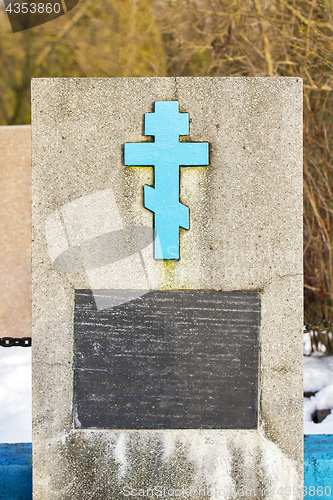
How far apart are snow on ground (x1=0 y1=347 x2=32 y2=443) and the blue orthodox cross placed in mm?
1860

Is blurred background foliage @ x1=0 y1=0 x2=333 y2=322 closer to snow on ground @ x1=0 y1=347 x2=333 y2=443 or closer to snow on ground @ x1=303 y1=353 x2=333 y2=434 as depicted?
snow on ground @ x1=303 y1=353 x2=333 y2=434

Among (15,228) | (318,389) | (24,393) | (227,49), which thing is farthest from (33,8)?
(318,389)

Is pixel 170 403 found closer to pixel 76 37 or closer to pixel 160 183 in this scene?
pixel 160 183

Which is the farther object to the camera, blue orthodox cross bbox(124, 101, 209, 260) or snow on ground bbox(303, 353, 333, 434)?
snow on ground bbox(303, 353, 333, 434)

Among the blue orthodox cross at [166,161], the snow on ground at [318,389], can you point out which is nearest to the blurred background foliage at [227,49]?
the snow on ground at [318,389]

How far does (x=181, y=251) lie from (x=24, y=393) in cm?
246

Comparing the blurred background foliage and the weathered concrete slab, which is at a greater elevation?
the blurred background foliage

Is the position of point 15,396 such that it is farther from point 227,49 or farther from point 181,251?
point 227,49

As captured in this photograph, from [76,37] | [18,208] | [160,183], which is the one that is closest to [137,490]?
[160,183]

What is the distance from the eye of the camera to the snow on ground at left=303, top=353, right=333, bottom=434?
3.32 metres

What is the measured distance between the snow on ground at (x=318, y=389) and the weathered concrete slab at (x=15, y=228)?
9.40ft

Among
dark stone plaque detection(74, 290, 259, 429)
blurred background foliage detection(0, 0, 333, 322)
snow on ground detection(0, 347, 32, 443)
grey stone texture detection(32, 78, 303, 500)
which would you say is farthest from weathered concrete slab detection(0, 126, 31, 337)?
dark stone plaque detection(74, 290, 259, 429)

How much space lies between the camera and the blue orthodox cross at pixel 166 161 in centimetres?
206

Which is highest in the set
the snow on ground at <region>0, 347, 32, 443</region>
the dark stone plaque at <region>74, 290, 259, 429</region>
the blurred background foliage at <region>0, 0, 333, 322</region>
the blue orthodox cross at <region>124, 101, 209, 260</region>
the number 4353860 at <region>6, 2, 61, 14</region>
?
the number 4353860 at <region>6, 2, 61, 14</region>
